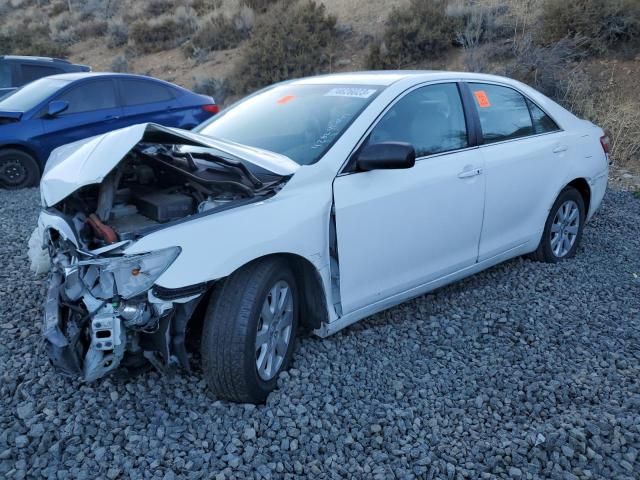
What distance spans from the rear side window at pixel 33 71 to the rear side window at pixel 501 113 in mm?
9435

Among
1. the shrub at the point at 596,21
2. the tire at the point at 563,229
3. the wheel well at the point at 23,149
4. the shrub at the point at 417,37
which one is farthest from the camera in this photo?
the shrub at the point at 417,37

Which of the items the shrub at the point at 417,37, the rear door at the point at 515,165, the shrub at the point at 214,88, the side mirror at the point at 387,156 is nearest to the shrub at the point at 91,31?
Answer: the shrub at the point at 214,88

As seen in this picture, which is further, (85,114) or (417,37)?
(417,37)

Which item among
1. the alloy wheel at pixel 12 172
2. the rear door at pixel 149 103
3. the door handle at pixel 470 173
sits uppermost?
the door handle at pixel 470 173

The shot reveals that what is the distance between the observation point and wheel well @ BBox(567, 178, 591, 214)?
5.37 metres

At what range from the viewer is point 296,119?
3.98m

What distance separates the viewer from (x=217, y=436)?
291 cm

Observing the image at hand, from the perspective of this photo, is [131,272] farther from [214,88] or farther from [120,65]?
[120,65]

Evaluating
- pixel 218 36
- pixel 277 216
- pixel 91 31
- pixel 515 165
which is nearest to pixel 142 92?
pixel 515 165

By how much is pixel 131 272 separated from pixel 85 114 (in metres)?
6.53

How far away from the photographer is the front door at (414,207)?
3486mm

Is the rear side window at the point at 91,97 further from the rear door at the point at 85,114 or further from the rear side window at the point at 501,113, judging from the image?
the rear side window at the point at 501,113

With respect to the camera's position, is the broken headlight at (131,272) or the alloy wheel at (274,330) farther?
the alloy wheel at (274,330)

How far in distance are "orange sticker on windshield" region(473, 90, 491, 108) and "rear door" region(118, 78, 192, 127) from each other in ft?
18.6
